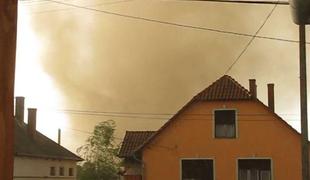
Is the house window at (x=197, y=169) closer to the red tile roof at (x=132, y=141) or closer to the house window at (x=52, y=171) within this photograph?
the red tile roof at (x=132, y=141)

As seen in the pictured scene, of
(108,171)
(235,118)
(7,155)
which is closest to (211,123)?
(235,118)

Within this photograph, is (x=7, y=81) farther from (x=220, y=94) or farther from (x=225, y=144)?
(x=220, y=94)

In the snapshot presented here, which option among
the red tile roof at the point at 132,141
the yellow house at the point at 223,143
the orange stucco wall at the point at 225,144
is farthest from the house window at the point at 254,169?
the red tile roof at the point at 132,141

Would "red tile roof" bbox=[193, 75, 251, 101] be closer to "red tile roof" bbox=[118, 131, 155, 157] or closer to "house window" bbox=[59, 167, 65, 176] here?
"red tile roof" bbox=[118, 131, 155, 157]

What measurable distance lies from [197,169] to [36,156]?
20.5 metres

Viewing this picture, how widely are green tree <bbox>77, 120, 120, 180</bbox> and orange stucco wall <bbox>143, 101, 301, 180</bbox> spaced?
51870 mm

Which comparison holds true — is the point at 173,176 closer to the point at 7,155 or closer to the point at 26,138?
the point at 26,138

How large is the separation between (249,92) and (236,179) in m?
5.32

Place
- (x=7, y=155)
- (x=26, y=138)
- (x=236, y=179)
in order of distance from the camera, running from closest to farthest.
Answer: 1. (x=7, y=155)
2. (x=236, y=179)
3. (x=26, y=138)

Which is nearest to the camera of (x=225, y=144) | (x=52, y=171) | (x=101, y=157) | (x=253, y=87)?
(x=225, y=144)

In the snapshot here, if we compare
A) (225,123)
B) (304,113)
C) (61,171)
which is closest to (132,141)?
(225,123)

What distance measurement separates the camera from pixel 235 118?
37.5 meters

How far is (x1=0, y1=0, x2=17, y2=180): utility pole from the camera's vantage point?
1966 mm

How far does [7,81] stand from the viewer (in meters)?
2.04
